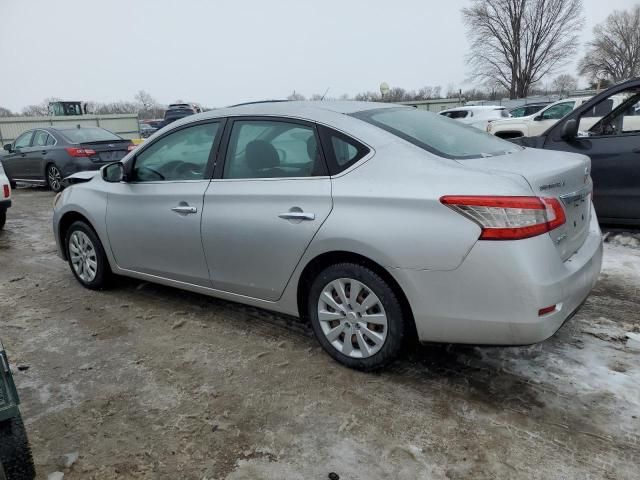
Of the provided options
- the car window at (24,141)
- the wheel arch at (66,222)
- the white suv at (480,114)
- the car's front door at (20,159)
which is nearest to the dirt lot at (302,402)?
the wheel arch at (66,222)

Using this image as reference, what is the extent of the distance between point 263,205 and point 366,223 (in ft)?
2.53

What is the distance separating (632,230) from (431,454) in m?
4.52

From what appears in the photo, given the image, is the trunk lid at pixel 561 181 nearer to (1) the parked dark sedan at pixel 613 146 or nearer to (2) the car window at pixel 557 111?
(1) the parked dark sedan at pixel 613 146

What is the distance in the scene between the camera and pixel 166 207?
3676mm

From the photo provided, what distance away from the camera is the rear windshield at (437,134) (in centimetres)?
289

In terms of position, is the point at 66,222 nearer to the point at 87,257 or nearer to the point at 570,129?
the point at 87,257

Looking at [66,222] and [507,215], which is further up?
[507,215]

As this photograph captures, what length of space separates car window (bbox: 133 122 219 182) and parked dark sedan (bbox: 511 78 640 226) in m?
3.82

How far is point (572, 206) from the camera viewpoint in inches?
108

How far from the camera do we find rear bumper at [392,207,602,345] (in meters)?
2.34

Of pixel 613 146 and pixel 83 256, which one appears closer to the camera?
pixel 83 256

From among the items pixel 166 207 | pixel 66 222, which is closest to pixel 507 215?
pixel 166 207

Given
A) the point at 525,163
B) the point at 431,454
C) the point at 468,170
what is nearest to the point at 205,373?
the point at 431,454

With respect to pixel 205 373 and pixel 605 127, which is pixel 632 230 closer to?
pixel 605 127
